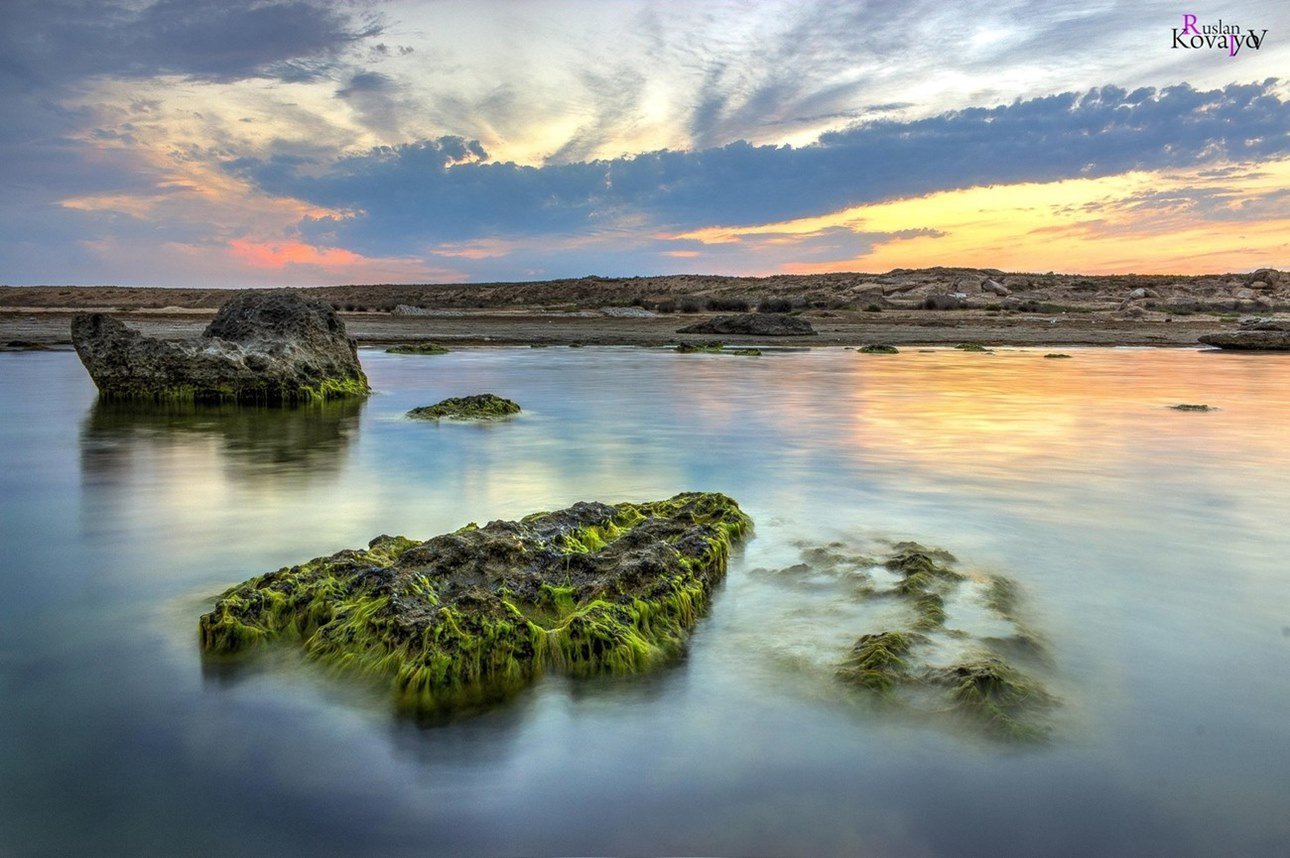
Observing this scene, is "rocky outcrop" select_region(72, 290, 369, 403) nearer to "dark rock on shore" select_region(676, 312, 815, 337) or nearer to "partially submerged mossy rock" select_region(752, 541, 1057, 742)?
"partially submerged mossy rock" select_region(752, 541, 1057, 742)

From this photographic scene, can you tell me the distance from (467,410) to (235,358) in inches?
141

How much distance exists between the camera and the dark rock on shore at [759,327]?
3158 cm

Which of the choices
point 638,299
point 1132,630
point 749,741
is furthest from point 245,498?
point 638,299

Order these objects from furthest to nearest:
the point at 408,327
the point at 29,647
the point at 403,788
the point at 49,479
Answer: the point at 408,327
the point at 49,479
the point at 29,647
the point at 403,788

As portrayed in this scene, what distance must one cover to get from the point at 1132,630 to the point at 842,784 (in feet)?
6.61

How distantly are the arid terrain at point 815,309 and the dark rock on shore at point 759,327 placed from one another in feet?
3.19

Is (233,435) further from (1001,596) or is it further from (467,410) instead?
(1001,596)

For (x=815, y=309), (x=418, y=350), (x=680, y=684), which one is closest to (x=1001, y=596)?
(x=680, y=684)

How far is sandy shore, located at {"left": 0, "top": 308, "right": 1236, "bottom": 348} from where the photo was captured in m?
28.0

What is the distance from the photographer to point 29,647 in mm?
3686

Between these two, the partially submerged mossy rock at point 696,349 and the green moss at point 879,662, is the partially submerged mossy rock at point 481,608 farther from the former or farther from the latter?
the partially submerged mossy rock at point 696,349

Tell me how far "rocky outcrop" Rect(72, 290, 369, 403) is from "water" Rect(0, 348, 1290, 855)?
3.03m

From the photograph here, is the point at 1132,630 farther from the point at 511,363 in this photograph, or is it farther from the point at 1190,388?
the point at 511,363

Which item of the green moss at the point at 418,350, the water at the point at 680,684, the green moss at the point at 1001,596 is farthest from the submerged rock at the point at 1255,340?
the green moss at the point at 1001,596
